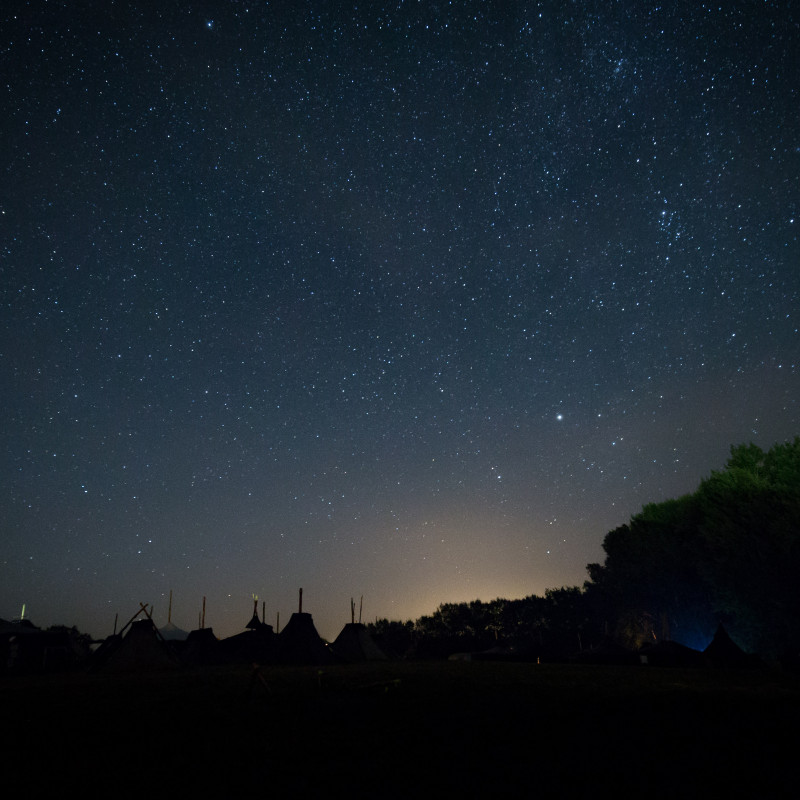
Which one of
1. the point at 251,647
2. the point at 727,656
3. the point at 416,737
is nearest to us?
the point at 416,737

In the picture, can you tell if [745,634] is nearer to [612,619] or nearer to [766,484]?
[766,484]

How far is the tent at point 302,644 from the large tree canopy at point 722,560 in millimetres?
29275

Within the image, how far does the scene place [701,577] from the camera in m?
39.4

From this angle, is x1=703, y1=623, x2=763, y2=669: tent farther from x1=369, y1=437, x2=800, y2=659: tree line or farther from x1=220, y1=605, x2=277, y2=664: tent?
x1=220, y1=605, x2=277, y2=664: tent

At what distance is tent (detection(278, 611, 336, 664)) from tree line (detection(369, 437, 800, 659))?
19.3m

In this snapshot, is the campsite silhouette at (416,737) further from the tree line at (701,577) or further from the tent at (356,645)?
the tent at (356,645)

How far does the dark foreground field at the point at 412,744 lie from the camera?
263 inches

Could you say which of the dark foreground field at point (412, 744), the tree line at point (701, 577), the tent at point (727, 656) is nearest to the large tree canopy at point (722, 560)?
the tree line at point (701, 577)

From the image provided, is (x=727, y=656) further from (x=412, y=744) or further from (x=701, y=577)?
(x=412, y=744)

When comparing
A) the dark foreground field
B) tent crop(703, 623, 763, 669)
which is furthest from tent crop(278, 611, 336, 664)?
tent crop(703, 623, 763, 669)

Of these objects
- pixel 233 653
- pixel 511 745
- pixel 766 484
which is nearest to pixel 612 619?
pixel 766 484

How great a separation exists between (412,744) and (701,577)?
129 feet

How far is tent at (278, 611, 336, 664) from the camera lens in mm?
38469

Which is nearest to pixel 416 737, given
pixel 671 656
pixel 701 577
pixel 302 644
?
pixel 671 656
